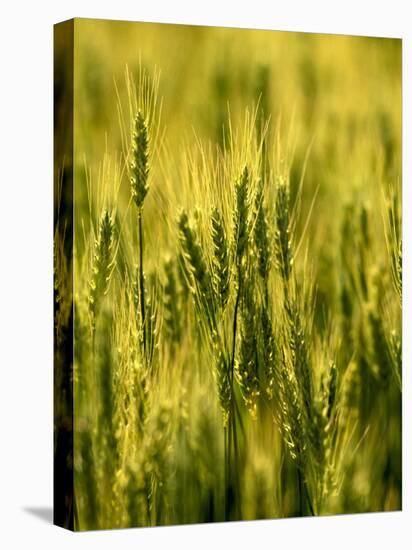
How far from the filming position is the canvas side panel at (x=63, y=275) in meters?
7.52

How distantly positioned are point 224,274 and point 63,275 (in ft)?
2.53

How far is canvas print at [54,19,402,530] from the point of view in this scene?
7.52 meters

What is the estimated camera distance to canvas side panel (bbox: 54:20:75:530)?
24.7 feet

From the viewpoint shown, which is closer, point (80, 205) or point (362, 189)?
point (80, 205)

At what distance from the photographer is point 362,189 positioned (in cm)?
812

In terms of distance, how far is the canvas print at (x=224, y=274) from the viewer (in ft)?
24.7

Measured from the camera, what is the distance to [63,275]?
7645mm

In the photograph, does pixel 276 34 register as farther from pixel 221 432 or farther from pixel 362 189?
pixel 221 432

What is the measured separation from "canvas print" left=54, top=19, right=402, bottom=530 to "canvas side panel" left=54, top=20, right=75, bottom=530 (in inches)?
0.7

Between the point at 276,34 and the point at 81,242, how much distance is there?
4.79 ft

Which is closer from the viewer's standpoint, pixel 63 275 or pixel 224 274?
pixel 63 275

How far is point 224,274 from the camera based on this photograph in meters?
7.76

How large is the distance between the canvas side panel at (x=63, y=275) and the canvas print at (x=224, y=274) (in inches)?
0.7

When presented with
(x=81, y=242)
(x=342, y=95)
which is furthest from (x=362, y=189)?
(x=81, y=242)
